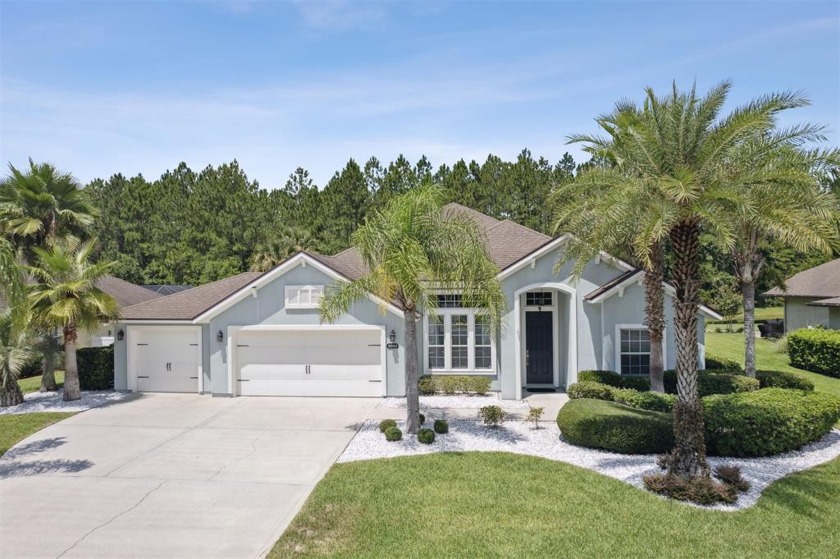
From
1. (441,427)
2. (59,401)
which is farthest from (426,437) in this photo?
(59,401)

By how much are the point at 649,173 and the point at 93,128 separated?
14.3m

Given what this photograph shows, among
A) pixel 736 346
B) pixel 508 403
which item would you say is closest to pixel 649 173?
pixel 508 403

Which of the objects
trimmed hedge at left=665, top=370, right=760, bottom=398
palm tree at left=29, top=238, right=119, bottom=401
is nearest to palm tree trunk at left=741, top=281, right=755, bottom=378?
trimmed hedge at left=665, top=370, right=760, bottom=398

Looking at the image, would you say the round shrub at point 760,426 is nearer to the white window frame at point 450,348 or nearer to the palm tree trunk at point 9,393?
the white window frame at point 450,348

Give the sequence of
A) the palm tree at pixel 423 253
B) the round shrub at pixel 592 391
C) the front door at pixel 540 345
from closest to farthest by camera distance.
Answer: the palm tree at pixel 423 253
the round shrub at pixel 592 391
the front door at pixel 540 345

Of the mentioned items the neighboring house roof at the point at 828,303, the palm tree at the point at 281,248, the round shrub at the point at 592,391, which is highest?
the palm tree at the point at 281,248

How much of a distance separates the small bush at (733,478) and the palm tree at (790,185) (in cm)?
388

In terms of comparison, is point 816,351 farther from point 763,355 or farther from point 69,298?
point 69,298

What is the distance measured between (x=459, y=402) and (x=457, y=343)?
216 centimetres

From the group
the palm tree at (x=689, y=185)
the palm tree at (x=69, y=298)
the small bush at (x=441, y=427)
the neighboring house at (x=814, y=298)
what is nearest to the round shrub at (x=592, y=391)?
the palm tree at (x=689, y=185)

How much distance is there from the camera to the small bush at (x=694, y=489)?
8211 mm

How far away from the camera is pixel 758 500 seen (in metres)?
8.33

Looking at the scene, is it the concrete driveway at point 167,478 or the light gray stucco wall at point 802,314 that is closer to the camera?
the concrete driveway at point 167,478

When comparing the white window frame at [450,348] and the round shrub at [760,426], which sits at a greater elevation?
the white window frame at [450,348]
